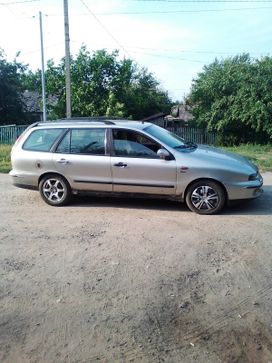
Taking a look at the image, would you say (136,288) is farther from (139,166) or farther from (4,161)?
(4,161)

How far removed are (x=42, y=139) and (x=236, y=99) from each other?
17416 mm

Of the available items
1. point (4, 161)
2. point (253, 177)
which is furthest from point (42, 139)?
point (4, 161)

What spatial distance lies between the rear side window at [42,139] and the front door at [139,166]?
120 centimetres

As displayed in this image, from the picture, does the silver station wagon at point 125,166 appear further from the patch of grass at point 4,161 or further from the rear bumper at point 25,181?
the patch of grass at point 4,161

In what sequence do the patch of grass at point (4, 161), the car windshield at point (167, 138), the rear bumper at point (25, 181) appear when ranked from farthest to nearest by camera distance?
the patch of grass at point (4, 161)
the rear bumper at point (25, 181)
the car windshield at point (167, 138)

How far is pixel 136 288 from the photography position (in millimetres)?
4160

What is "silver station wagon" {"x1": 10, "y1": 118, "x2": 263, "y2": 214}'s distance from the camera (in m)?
6.74

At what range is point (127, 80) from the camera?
29.8 m

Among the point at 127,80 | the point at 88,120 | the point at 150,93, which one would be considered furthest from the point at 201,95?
the point at 88,120

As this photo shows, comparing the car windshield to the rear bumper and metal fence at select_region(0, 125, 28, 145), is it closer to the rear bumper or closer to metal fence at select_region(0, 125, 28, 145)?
the rear bumper

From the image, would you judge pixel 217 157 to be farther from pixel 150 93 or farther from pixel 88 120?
pixel 150 93

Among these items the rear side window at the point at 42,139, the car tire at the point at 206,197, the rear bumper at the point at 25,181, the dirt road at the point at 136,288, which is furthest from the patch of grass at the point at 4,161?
the car tire at the point at 206,197

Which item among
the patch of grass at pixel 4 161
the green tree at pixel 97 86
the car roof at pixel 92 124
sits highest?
the green tree at pixel 97 86

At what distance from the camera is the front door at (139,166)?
6910 mm
